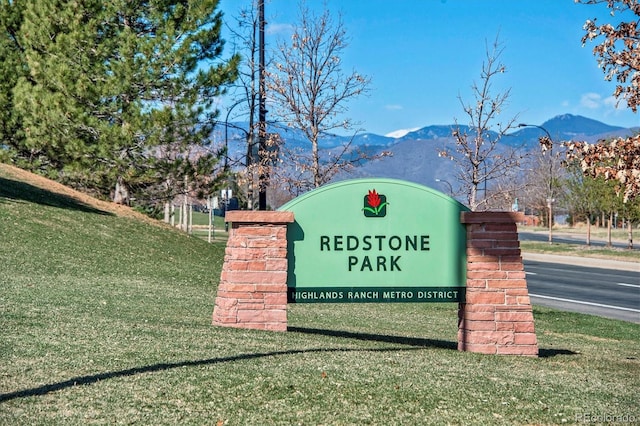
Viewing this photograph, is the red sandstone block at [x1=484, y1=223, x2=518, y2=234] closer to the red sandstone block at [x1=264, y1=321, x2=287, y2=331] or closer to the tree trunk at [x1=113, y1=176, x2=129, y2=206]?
the red sandstone block at [x1=264, y1=321, x2=287, y2=331]

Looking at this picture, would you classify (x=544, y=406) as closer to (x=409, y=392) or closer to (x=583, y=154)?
(x=409, y=392)

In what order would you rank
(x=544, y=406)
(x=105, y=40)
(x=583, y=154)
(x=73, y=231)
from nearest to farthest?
(x=544, y=406)
(x=583, y=154)
(x=73, y=231)
(x=105, y=40)

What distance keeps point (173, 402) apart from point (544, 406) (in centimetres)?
291

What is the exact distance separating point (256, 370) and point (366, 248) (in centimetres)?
256

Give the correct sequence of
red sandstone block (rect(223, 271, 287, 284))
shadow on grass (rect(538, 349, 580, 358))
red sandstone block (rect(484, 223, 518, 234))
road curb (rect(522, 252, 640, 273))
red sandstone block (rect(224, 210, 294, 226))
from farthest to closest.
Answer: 1. road curb (rect(522, 252, 640, 273))
2. shadow on grass (rect(538, 349, 580, 358))
3. red sandstone block (rect(484, 223, 518, 234))
4. red sandstone block (rect(223, 271, 287, 284))
5. red sandstone block (rect(224, 210, 294, 226))

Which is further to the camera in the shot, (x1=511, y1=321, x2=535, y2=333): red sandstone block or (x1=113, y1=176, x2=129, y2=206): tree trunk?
(x1=113, y1=176, x2=129, y2=206): tree trunk

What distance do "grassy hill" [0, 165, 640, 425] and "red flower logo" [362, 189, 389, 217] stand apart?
1481 millimetres

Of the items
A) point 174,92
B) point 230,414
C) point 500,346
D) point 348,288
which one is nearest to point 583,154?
point 500,346

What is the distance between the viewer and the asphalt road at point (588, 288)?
2091 cm

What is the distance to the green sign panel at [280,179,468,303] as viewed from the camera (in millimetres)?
9117

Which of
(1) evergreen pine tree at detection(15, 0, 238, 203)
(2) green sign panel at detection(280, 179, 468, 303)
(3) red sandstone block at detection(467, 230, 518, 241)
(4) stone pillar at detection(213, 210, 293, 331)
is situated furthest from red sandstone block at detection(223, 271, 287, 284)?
(1) evergreen pine tree at detection(15, 0, 238, 203)

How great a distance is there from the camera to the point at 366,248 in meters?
9.13

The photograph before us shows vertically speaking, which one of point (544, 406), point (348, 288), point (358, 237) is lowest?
point (544, 406)

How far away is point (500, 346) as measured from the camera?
9.13 m
